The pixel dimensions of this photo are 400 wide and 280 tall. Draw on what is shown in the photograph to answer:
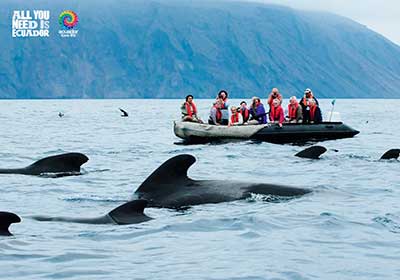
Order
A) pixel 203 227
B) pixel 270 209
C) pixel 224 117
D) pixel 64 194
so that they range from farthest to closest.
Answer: pixel 224 117 < pixel 64 194 < pixel 270 209 < pixel 203 227

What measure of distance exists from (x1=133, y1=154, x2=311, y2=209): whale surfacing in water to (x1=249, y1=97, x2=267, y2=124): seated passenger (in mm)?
19124

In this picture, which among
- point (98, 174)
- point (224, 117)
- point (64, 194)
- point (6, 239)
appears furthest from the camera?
point (224, 117)

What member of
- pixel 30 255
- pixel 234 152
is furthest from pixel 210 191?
pixel 234 152

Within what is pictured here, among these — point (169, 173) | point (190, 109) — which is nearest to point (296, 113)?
point (190, 109)

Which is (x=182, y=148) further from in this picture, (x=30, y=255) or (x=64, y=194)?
(x=30, y=255)

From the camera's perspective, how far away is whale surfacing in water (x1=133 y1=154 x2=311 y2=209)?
12.4 meters

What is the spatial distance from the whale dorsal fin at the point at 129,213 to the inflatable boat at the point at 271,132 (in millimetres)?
19869

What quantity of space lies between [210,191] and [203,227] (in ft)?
4.83

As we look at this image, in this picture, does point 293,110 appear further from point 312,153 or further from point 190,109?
point 312,153

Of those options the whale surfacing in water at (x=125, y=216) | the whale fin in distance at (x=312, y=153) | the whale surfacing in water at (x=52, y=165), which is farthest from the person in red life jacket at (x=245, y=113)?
the whale surfacing in water at (x=125, y=216)

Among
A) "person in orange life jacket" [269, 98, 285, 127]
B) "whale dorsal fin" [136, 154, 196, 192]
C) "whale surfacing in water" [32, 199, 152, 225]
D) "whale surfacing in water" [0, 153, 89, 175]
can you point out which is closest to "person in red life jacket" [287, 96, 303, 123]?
"person in orange life jacket" [269, 98, 285, 127]

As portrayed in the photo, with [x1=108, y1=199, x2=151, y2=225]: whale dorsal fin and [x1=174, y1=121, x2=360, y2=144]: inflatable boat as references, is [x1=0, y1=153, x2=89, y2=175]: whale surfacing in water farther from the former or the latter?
[x1=174, y1=121, x2=360, y2=144]: inflatable boat

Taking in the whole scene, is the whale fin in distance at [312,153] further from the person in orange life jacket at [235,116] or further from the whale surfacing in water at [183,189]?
the whale surfacing in water at [183,189]

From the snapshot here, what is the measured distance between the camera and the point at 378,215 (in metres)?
12.7
